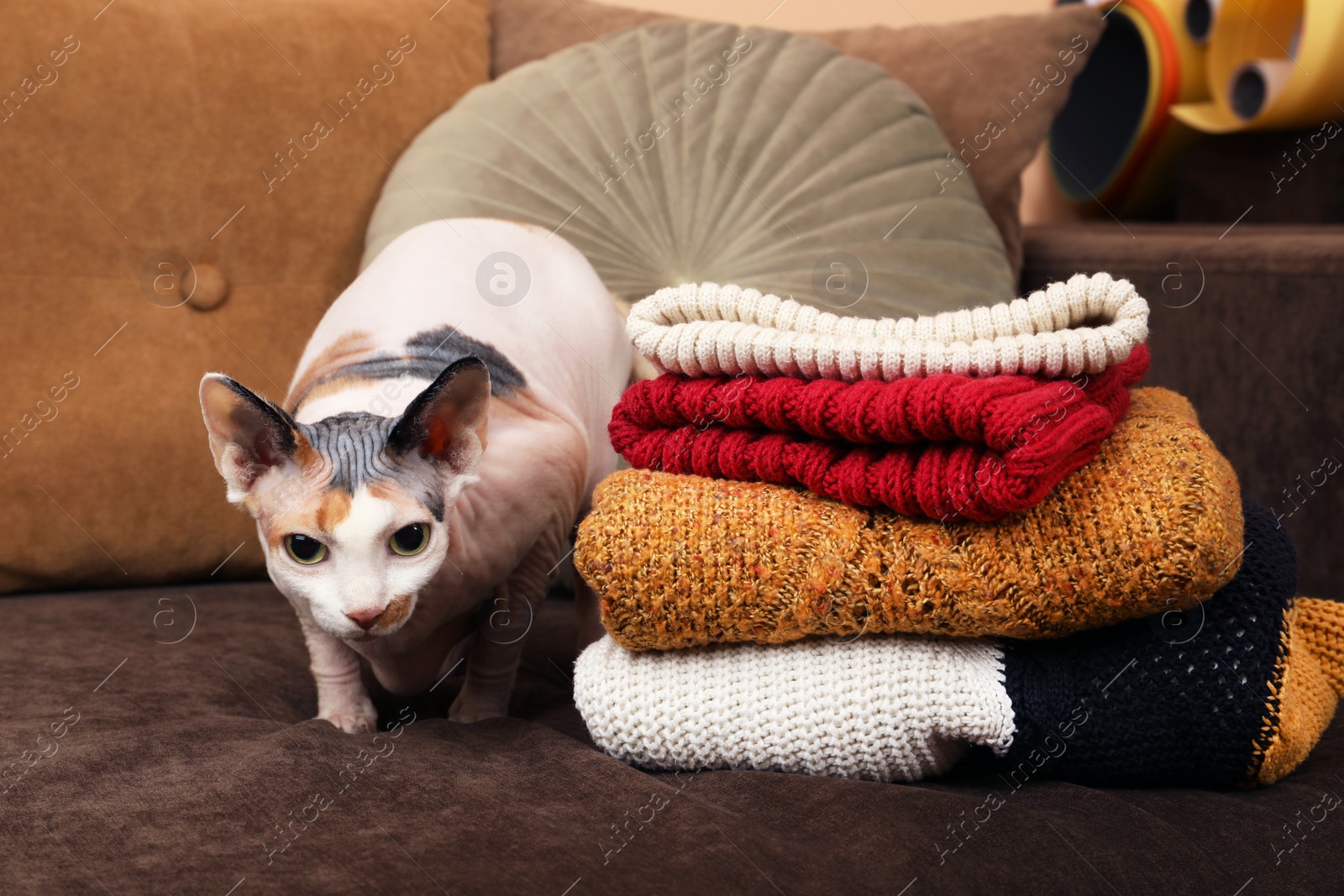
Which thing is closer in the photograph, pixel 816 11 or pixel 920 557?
pixel 920 557

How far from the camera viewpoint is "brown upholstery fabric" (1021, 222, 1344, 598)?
1111 mm

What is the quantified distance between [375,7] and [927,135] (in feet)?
2.25

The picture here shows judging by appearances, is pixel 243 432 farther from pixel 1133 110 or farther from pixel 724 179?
pixel 1133 110

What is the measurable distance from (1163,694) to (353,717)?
59cm

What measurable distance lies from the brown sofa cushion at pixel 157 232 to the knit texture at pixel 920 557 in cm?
67

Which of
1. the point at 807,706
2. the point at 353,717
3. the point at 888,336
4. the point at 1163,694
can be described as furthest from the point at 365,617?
the point at 1163,694

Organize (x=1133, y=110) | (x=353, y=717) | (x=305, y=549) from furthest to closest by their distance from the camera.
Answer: (x=1133, y=110) < (x=353, y=717) < (x=305, y=549)

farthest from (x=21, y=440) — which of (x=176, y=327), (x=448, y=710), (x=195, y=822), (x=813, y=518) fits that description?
(x=813, y=518)

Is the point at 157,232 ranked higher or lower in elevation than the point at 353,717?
higher

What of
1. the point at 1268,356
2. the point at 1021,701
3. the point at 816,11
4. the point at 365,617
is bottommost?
the point at 1268,356

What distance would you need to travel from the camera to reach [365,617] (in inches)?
28.2

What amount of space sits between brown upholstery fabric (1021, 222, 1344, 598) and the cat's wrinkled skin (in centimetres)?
64

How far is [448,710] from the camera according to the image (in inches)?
36.3

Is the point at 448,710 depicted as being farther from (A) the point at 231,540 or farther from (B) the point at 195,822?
(A) the point at 231,540
